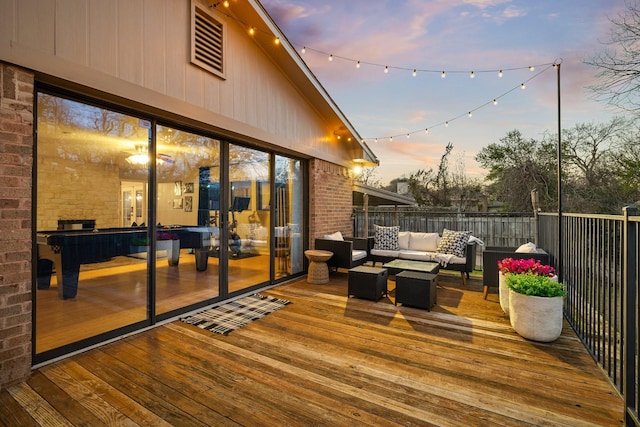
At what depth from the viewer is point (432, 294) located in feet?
13.8

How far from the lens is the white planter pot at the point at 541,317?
3.04m

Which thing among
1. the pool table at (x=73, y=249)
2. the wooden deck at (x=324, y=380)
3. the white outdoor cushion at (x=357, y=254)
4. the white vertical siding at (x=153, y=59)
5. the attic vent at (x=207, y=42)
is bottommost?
the wooden deck at (x=324, y=380)

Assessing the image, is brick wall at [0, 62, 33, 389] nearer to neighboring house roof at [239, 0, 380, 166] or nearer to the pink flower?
neighboring house roof at [239, 0, 380, 166]

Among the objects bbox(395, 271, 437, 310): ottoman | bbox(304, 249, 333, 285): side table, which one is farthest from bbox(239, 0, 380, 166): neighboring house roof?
bbox(395, 271, 437, 310): ottoman

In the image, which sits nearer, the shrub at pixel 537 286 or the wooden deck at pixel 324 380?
the wooden deck at pixel 324 380

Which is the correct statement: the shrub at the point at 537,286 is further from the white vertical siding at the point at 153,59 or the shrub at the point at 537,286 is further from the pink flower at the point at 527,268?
the white vertical siding at the point at 153,59

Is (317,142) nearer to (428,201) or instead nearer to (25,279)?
(25,279)

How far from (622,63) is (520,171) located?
6.27 metres

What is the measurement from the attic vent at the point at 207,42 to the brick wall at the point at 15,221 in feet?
5.94

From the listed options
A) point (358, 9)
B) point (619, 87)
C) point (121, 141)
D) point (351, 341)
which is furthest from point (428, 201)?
point (121, 141)

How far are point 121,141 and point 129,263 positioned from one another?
52.7 inches

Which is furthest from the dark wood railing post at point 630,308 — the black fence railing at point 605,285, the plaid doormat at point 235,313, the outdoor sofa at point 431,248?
the outdoor sofa at point 431,248

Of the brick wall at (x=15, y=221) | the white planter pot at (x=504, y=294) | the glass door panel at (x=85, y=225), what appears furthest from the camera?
the white planter pot at (x=504, y=294)

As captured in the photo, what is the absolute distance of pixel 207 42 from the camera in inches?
153
